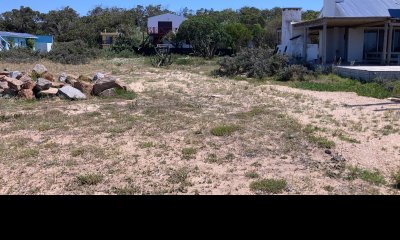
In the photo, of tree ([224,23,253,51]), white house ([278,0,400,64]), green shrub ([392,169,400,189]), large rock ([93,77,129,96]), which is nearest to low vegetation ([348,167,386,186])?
Answer: green shrub ([392,169,400,189])

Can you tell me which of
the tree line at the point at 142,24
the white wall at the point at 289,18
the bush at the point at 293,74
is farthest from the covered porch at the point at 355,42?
the tree line at the point at 142,24

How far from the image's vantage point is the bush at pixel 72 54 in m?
31.1

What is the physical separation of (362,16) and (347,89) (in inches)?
356

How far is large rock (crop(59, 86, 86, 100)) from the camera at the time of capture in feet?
44.4

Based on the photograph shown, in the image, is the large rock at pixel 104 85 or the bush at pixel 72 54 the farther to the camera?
the bush at pixel 72 54

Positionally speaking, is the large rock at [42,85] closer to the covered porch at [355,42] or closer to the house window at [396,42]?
the covered porch at [355,42]

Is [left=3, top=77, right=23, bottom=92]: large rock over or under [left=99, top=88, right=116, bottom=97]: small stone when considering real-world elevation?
over

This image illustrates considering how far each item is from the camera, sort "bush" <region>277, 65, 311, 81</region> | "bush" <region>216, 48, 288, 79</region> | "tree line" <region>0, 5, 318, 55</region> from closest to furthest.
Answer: "bush" <region>277, 65, 311, 81</region>, "bush" <region>216, 48, 288, 79</region>, "tree line" <region>0, 5, 318, 55</region>

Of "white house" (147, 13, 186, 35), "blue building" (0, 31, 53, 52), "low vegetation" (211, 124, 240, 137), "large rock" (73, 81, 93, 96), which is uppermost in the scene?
"white house" (147, 13, 186, 35)

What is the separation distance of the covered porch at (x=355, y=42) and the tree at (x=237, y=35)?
13790 mm

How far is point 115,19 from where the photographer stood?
184 ft

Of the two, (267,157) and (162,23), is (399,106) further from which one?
(162,23)

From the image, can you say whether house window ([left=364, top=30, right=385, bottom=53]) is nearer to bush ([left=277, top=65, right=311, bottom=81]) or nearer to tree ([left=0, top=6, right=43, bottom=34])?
bush ([left=277, top=65, right=311, bottom=81])

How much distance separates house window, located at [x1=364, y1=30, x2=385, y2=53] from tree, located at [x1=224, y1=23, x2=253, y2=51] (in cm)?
1635
